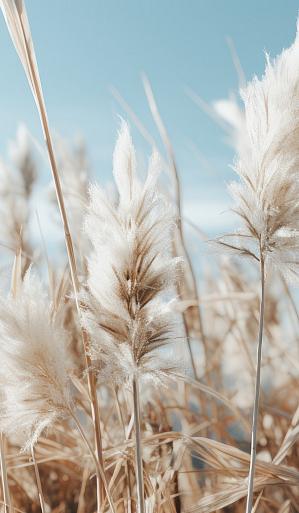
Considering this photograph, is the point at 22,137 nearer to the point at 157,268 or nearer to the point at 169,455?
the point at 169,455

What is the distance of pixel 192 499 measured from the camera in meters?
1.28

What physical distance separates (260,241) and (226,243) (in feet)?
0.19

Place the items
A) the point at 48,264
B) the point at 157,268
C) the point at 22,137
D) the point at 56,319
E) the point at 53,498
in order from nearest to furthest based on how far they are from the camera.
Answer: the point at 157,268, the point at 56,319, the point at 48,264, the point at 53,498, the point at 22,137

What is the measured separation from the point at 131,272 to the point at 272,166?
0.22 metres

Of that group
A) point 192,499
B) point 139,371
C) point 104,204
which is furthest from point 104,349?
point 192,499

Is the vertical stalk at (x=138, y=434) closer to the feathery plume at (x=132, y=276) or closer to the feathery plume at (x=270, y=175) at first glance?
the feathery plume at (x=132, y=276)

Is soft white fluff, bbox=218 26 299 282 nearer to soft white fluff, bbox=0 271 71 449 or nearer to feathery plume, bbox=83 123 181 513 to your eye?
feathery plume, bbox=83 123 181 513

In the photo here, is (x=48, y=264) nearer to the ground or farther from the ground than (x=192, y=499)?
farther from the ground

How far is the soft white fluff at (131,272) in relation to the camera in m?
0.70

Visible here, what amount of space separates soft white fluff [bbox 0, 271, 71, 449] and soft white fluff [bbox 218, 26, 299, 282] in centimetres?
28

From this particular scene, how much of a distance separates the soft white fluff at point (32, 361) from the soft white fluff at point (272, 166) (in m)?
0.28

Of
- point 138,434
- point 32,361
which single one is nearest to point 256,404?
point 138,434

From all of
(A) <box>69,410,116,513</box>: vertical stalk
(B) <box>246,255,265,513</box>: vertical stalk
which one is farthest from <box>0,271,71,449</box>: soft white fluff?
(B) <box>246,255,265,513</box>: vertical stalk

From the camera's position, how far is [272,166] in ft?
2.50
